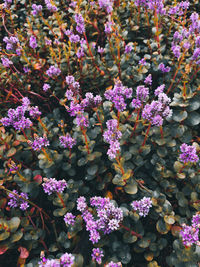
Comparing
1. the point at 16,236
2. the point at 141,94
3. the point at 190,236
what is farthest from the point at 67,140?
the point at 190,236

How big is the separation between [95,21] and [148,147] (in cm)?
198

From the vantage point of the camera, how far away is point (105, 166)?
207cm

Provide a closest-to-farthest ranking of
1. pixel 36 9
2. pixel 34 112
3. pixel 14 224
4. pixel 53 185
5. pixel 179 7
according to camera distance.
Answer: pixel 53 185, pixel 14 224, pixel 34 112, pixel 179 7, pixel 36 9

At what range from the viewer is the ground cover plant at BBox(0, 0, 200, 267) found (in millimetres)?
1688

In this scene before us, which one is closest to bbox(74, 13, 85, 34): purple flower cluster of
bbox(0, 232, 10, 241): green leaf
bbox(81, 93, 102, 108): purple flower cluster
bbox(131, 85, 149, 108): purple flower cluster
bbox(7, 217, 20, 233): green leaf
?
bbox(81, 93, 102, 108): purple flower cluster

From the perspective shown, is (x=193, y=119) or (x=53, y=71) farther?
(x=53, y=71)

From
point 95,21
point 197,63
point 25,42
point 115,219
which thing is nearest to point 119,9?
point 95,21

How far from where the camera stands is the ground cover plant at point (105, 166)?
66.4 inches

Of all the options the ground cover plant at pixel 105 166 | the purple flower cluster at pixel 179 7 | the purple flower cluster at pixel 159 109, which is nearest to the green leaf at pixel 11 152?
the ground cover plant at pixel 105 166

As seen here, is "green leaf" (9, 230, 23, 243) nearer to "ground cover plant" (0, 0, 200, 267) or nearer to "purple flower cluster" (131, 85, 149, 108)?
"ground cover plant" (0, 0, 200, 267)

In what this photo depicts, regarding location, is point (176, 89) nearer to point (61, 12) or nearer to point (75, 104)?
point (75, 104)

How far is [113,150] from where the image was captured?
162 centimetres

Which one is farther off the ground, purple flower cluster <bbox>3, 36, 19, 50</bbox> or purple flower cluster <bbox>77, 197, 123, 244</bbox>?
purple flower cluster <bbox>3, 36, 19, 50</bbox>

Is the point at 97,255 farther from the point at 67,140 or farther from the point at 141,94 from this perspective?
the point at 141,94
